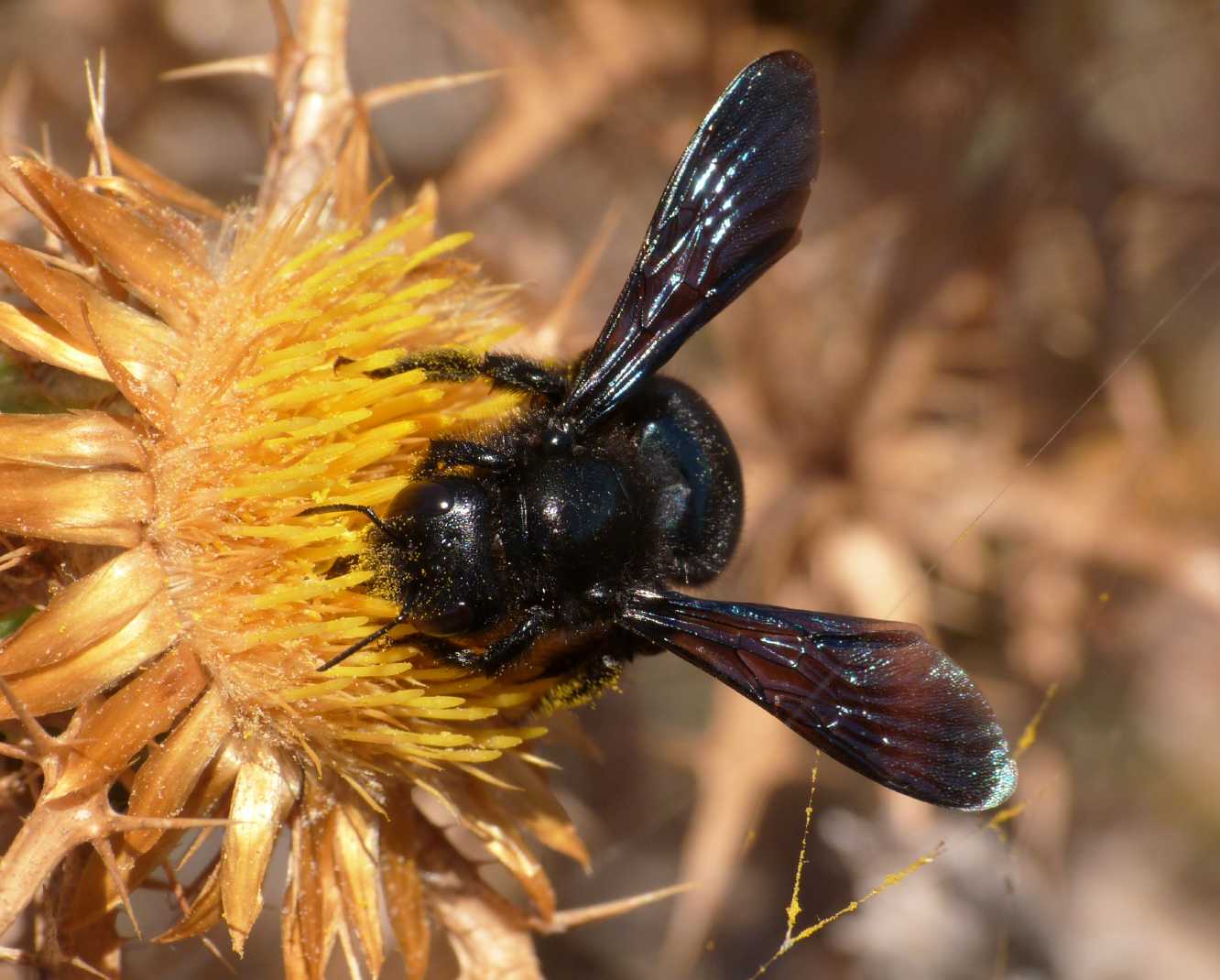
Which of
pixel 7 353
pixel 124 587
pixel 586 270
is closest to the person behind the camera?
pixel 124 587

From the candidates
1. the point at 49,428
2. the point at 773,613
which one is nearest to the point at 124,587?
the point at 49,428

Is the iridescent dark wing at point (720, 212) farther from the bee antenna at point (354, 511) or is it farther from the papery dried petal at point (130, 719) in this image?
the papery dried petal at point (130, 719)

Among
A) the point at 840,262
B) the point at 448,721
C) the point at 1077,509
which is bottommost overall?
the point at 448,721

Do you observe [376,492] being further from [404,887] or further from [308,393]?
[404,887]

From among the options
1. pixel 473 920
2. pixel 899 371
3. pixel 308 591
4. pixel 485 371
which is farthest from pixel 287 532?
pixel 899 371

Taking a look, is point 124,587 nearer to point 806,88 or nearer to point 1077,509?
point 806,88

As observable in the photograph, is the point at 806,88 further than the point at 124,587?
Yes

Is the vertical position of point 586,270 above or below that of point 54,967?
above
